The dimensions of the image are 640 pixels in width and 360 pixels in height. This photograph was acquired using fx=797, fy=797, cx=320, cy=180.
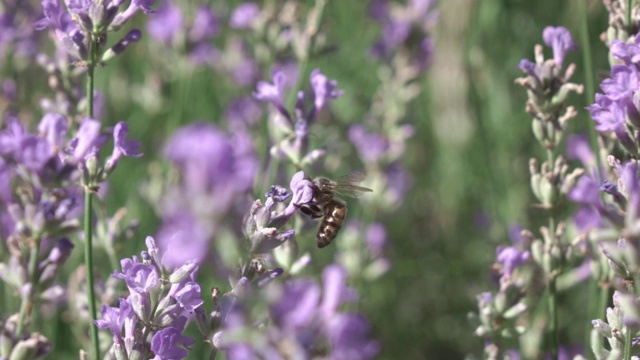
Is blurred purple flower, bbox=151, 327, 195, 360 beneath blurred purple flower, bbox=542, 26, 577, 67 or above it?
beneath

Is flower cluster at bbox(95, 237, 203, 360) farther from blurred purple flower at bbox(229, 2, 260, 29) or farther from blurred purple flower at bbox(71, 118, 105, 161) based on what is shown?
blurred purple flower at bbox(229, 2, 260, 29)

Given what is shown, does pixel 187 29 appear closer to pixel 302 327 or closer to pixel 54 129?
pixel 54 129

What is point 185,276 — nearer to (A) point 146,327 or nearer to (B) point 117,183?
(A) point 146,327

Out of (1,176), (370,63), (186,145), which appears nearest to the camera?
(186,145)

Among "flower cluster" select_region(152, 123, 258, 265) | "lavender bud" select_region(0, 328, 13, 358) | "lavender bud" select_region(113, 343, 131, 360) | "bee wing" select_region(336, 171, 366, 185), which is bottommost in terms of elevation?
Result: "lavender bud" select_region(0, 328, 13, 358)

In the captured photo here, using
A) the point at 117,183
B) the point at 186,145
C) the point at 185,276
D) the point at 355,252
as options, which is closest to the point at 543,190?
the point at 185,276

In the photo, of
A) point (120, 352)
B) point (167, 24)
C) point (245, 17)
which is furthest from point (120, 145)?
point (167, 24)

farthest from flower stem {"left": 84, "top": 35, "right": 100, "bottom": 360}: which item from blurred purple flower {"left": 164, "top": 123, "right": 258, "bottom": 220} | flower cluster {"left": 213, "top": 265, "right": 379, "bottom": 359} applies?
blurred purple flower {"left": 164, "top": 123, "right": 258, "bottom": 220}

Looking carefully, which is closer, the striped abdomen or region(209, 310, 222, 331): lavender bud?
region(209, 310, 222, 331): lavender bud
